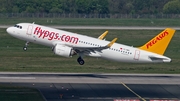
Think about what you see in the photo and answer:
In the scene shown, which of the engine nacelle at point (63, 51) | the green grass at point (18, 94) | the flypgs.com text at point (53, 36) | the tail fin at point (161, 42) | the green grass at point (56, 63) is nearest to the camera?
the green grass at point (18, 94)

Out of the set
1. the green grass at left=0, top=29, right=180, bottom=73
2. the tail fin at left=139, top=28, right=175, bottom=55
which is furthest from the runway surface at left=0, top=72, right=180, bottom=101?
the green grass at left=0, top=29, right=180, bottom=73

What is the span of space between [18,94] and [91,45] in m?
20.5

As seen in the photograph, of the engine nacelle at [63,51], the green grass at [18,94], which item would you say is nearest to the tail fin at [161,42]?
the engine nacelle at [63,51]

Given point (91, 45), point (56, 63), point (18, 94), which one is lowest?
point (56, 63)

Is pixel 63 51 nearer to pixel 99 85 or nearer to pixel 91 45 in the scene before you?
pixel 91 45

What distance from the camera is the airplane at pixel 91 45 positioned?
70.8 meters

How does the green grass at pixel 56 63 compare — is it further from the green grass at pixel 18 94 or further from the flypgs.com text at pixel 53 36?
the green grass at pixel 18 94

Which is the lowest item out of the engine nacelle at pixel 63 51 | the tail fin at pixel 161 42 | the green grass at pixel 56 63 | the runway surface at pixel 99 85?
the green grass at pixel 56 63

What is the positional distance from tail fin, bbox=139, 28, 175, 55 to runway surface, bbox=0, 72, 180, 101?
11.1ft

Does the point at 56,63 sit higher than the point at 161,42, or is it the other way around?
the point at 161,42

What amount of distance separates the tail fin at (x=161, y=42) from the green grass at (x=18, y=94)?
69.3ft

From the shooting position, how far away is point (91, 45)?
72.4m

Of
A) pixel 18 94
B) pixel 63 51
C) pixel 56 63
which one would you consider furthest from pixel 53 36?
pixel 18 94

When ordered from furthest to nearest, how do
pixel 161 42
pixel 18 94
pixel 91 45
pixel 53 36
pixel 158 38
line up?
pixel 91 45, pixel 53 36, pixel 158 38, pixel 161 42, pixel 18 94
